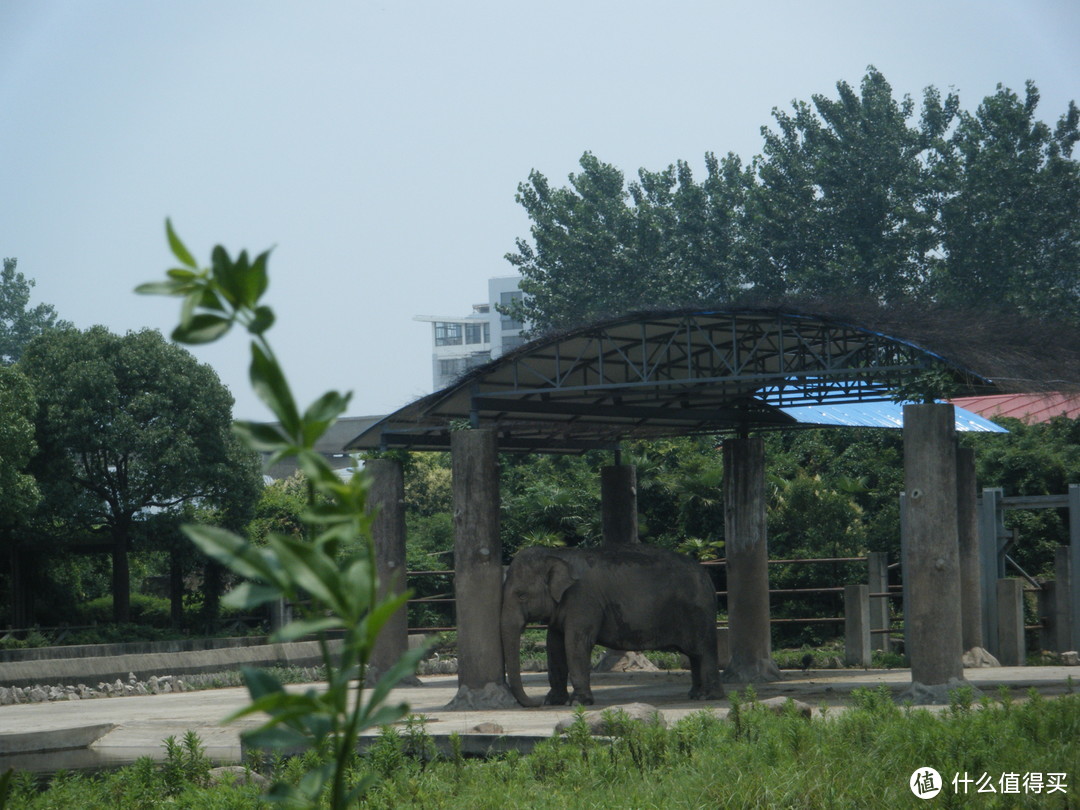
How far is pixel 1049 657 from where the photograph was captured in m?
17.1

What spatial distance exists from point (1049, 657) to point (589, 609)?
21.6ft

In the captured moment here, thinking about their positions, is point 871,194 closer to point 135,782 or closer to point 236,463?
point 236,463

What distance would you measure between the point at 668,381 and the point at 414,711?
4.09 m

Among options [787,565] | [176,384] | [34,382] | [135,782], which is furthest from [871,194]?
[135,782]

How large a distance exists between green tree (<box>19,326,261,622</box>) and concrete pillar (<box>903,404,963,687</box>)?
14.5 metres

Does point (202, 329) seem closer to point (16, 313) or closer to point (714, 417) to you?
point (714, 417)

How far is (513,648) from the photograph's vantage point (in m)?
13.9

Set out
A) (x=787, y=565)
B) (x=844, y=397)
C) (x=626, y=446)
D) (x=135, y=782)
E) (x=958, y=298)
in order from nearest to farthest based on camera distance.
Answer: (x=135, y=782), (x=844, y=397), (x=787, y=565), (x=626, y=446), (x=958, y=298)

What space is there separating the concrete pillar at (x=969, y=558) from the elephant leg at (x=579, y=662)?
4972mm

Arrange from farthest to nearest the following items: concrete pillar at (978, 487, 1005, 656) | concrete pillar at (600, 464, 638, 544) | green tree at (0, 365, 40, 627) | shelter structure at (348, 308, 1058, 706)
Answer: green tree at (0, 365, 40, 627)
concrete pillar at (600, 464, 638, 544)
concrete pillar at (978, 487, 1005, 656)
shelter structure at (348, 308, 1058, 706)

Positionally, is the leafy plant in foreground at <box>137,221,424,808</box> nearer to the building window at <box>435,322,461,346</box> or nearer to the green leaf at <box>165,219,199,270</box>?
the green leaf at <box>165,219,199,270</box>

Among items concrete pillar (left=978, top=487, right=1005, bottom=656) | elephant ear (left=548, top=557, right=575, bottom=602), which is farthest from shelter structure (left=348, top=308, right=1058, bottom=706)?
concrete pillar (left=978, top=487, right=1005, bottom=656)

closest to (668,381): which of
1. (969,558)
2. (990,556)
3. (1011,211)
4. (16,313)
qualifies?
(969,558)

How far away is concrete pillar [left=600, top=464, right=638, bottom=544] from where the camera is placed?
18.8m
